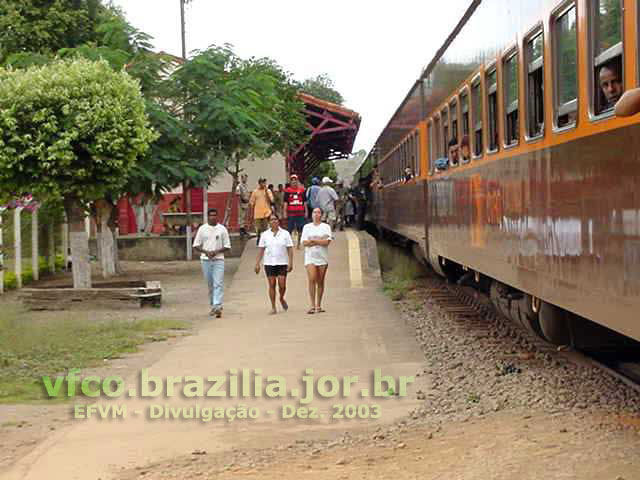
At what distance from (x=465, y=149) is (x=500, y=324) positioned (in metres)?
2.64

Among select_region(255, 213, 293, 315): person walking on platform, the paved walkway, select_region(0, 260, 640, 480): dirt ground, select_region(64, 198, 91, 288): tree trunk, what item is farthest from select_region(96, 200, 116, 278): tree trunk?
select_region(0, 260, 640, 480): dirt ground

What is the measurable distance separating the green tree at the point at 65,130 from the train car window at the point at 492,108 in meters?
8.58

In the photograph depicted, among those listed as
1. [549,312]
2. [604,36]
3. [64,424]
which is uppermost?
[604,36]

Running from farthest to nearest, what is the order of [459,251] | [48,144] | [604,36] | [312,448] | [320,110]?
1. [320,110]
2. [48,144]
3. [459,251]
4. [312,448]
5. [604,36]

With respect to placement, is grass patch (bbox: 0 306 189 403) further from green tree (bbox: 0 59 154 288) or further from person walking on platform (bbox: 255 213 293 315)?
green tree (bbox: 0 59 154 288)

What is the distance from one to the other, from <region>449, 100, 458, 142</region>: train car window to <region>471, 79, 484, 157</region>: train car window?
1.33m

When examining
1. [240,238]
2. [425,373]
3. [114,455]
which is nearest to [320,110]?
[240,238]

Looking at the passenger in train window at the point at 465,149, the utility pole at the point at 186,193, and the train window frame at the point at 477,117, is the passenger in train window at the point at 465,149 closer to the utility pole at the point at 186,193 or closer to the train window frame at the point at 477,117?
the train window frame at the point at 477,117

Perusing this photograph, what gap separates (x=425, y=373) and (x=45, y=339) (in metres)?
5.38

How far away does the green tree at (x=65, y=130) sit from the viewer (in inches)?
679

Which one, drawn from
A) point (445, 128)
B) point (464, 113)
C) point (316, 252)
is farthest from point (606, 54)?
point (316, 252)

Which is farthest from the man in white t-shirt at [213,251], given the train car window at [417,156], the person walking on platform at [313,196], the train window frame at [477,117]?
the person walking on platform at [313,196]

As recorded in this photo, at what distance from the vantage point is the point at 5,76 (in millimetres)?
17922

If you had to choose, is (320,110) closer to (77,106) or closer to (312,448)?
(77,106)
